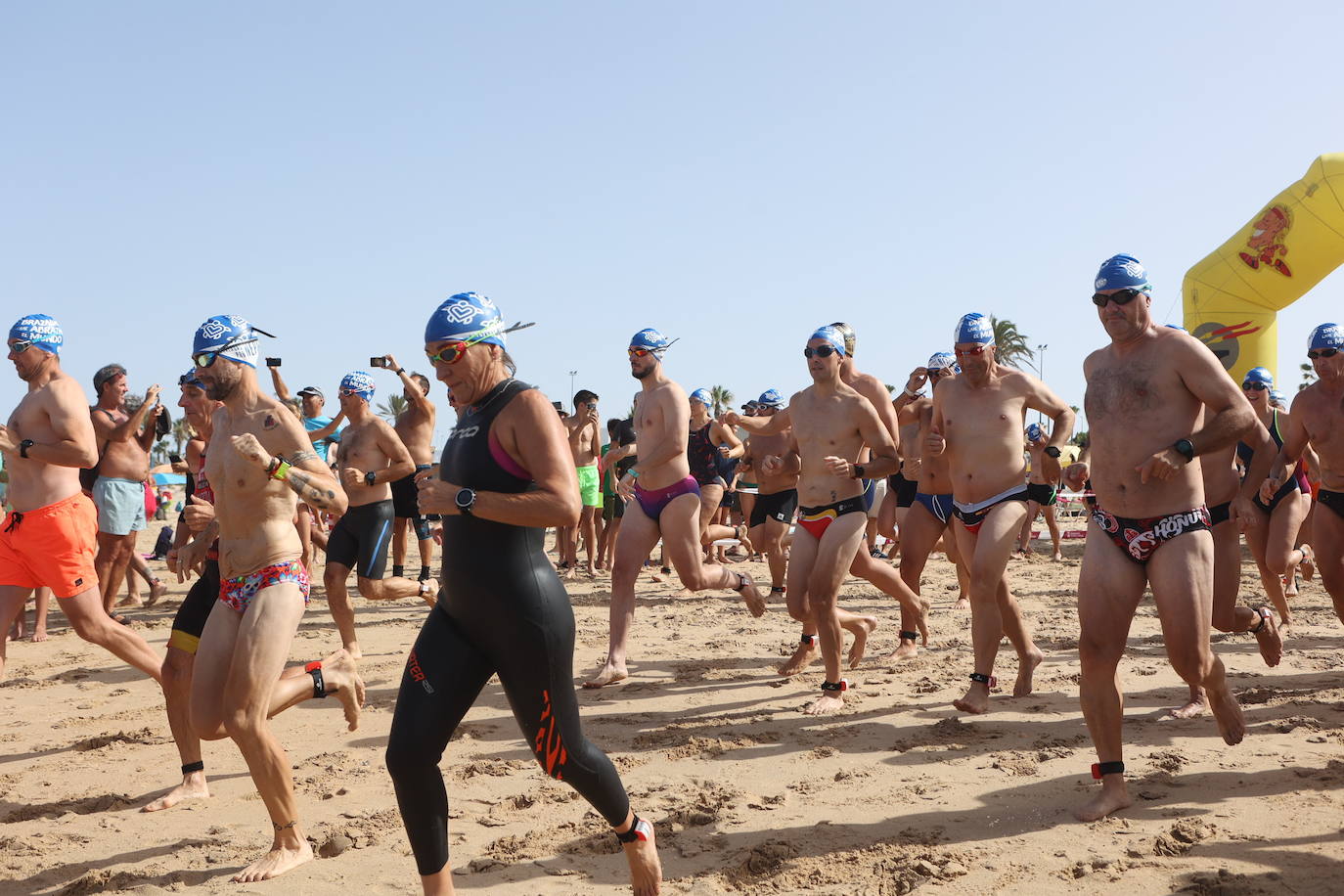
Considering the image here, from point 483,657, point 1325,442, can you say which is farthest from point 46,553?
point 1325,442

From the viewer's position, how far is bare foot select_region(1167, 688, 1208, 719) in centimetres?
598

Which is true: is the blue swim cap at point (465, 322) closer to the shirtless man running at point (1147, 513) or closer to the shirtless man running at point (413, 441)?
the shirtless man running at point (1147, 513)

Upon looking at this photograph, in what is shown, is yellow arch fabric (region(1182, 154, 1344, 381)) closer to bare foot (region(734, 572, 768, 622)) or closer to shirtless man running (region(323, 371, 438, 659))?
bare foot (region(734, 572, 768, 622))

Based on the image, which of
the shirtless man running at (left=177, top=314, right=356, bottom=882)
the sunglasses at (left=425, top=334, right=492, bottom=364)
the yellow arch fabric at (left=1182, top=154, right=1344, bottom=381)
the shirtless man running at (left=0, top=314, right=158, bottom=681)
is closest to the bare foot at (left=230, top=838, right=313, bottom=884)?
the shirtless man running at (left=177, top=314, right=356, bottom=882)

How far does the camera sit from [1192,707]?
6008mm

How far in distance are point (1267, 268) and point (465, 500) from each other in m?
18.9

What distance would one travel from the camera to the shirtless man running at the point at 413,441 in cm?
761

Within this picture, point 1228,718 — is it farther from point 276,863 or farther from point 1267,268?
point 1267,268

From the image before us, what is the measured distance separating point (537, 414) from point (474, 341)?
0.37m

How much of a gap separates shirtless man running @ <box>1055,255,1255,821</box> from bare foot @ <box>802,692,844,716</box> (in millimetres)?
2098

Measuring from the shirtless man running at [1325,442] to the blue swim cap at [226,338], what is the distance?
18.7 feet

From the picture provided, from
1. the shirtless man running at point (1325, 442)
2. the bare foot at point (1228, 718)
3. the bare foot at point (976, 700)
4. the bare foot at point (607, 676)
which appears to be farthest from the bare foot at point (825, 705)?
the shirtless man running at point (1325, 442)

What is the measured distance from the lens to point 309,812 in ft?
15.9

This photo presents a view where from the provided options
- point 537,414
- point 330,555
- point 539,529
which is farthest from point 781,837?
point 330,555
